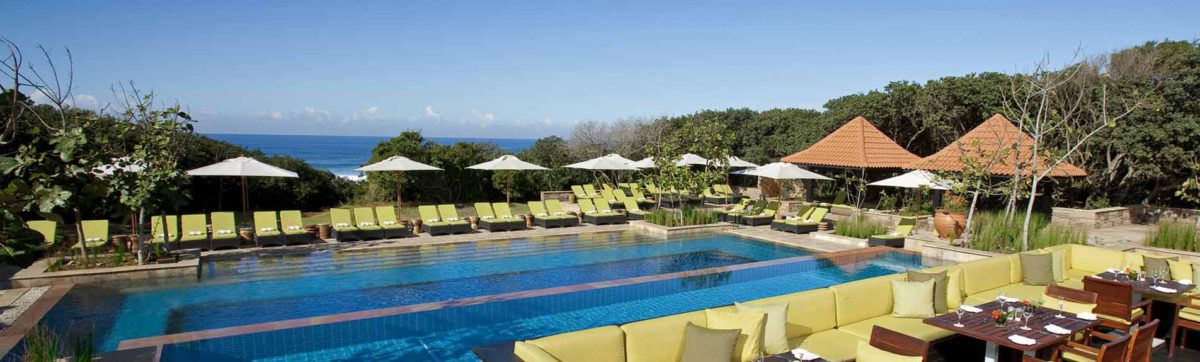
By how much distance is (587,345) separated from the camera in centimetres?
492

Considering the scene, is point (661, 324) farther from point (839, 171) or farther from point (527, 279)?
point (839, 171)

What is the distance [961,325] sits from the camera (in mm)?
5969

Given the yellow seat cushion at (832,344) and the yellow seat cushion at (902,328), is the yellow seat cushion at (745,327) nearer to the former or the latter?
the yellow seat cushion at (832,344)

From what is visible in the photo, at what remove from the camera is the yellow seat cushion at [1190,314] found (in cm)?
692

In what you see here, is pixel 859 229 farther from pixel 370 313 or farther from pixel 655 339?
pixel 370 313

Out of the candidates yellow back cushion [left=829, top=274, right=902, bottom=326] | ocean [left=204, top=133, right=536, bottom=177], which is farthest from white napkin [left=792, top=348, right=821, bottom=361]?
ocean [left=204, top=133, right=536, bottom=177]

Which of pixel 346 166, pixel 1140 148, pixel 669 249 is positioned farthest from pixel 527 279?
pixel 346 166

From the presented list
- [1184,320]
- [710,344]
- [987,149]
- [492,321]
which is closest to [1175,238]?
[1184,320]

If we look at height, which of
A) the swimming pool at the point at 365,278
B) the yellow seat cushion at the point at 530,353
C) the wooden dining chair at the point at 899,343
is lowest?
the swimming pool at the point at 365,278

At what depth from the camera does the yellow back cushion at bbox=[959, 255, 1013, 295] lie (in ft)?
26.3

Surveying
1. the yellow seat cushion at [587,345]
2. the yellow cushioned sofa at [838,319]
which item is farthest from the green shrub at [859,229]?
the yellow seat cushion at [587,345]

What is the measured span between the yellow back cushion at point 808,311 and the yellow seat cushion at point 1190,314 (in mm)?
3877

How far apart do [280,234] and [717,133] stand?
10541 mm

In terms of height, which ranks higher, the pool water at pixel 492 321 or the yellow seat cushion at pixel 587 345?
the yellow seat cushion at pixel 587 345
